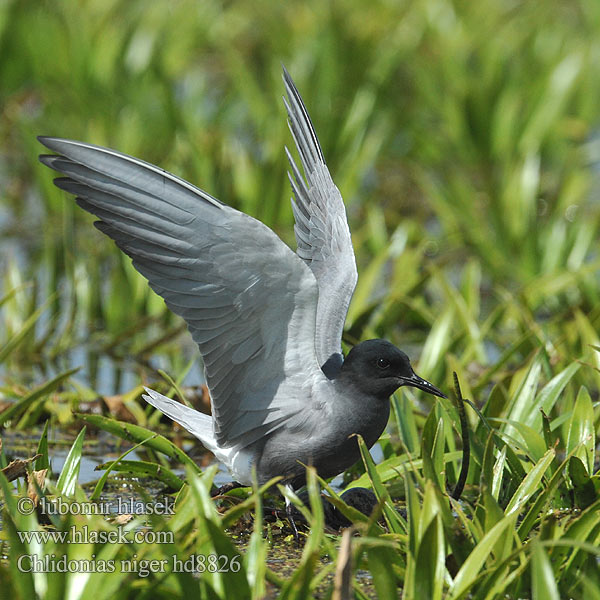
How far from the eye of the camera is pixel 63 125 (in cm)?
893

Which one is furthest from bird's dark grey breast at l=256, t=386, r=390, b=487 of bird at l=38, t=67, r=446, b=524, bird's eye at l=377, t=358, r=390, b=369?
bird's eye at l=377, t=358, r=390, b=369

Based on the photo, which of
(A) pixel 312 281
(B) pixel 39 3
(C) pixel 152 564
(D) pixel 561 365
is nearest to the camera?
(C) pixel 152 564

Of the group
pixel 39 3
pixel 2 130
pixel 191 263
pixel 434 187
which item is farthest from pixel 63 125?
pixel 191 263

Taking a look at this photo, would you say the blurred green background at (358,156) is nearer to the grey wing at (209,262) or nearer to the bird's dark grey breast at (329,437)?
the bird's dark grey breast at (329,437)

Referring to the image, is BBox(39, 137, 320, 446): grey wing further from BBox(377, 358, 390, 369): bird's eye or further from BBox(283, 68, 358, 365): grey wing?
BBox(283, 68, 358, 365): grey wing

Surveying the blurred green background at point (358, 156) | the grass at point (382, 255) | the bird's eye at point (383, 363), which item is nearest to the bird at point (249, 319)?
the bird's eye at point (383, 363)

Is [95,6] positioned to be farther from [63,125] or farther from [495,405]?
[495,405]

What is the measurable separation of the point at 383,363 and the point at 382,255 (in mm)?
2348

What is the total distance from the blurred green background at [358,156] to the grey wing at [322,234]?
862 millimetres

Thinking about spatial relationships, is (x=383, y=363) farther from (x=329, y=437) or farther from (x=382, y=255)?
(x=382, y=255)

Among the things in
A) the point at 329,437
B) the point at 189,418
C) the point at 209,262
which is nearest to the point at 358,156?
the point at 189,418

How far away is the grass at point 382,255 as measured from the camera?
2.93m

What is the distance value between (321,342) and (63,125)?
17.9 ft

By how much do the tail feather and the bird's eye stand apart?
0.67 meters
